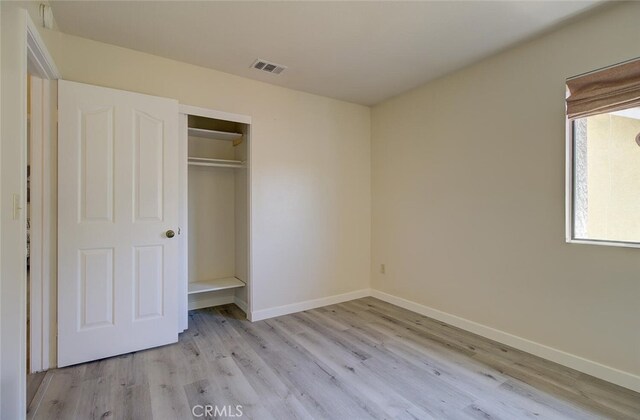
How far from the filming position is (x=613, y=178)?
210 cm

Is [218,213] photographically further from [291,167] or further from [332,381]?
[332,381]

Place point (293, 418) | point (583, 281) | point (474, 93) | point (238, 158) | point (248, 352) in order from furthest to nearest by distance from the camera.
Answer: point (238, 158), point (474, 93), point (248, 352), point (583, 281), point (293, 418)

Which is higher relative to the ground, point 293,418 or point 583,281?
point 583,281

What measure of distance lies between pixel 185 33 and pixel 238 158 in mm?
1485

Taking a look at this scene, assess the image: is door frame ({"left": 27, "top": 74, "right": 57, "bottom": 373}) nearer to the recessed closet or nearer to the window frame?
the recessed closet

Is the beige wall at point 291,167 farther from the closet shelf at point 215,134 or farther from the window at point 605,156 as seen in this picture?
the window at point 605,156

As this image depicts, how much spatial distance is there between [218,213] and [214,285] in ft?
2.81

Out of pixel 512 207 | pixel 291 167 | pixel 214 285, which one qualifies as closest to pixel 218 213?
pixel 214 285

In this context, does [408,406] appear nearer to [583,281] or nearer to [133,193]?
[583,281]

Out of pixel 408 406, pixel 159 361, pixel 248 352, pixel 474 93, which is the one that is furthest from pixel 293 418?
pixel 474 93

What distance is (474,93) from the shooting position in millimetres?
2818

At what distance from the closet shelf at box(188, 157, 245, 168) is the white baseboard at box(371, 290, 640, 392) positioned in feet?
8.22

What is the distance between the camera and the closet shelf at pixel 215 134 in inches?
126
